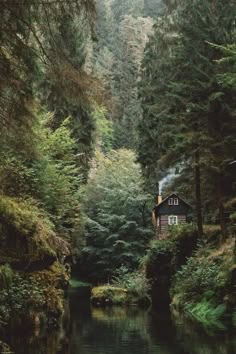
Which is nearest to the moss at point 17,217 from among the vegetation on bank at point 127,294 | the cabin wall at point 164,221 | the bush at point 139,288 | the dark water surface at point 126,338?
the dark water surface at point 126,338

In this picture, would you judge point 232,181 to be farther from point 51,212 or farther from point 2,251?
point 2,251

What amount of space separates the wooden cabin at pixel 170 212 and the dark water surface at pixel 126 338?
19.7 m

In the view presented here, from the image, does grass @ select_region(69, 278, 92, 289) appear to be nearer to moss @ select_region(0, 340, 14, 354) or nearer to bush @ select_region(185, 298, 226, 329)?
bush @ select_region(185, 298, 226, 329)

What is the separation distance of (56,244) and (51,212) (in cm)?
660

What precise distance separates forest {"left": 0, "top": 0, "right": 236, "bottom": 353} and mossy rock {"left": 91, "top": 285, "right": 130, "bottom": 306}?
0.08m

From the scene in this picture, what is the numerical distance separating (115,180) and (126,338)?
33.9 m

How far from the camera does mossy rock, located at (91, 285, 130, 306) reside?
33.4 m

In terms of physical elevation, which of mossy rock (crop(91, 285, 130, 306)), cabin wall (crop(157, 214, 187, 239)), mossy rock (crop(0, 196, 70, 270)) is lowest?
mossy rock (crop(91, 285, 130, 306))

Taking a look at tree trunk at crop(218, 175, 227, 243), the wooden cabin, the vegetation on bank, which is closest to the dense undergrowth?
tree trunk at crop(218, 175, 227, 243)

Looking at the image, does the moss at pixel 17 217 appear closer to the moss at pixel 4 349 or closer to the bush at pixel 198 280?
the moss at pixel 4 349

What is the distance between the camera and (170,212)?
144 feet

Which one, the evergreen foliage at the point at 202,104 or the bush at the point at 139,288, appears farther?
the bush at the point at 139,288

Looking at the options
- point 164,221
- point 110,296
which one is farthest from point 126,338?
point 164,221

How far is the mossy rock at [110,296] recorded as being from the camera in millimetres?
33406
